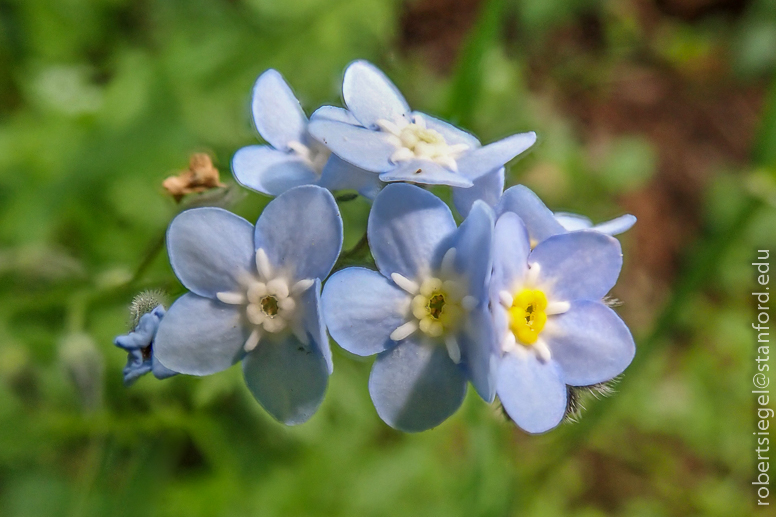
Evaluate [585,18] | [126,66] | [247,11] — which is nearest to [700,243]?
[585,18]

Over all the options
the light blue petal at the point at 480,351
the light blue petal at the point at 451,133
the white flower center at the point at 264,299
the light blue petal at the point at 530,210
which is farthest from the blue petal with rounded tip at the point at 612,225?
the white flower center at the point at 264,299

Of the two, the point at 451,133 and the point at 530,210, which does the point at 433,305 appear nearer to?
the point at 530,210

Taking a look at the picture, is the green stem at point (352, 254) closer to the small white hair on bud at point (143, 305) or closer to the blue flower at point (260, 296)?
the blue flower at point (260, 296)

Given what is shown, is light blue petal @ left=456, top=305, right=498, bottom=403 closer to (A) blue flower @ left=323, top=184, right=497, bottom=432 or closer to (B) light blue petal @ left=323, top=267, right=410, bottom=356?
(A) blue flower @ left=323, top=184, right=497, bottom=432

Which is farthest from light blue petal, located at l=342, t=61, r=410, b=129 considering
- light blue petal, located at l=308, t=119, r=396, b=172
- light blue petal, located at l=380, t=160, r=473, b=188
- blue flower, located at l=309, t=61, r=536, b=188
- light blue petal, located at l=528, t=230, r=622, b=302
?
light blue petal, located at l=528, t=230, r=622, b=302

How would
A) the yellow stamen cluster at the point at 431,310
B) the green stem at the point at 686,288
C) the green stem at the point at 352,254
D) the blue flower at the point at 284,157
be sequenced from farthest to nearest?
1. the green stem at the point at 686,288
2. the green stem at the point at 352,254
3. the blue flower at the point at 284,157
4. the yellow stamen cluster at the point at 431,310

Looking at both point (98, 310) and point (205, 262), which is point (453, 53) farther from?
point (205, 262)
